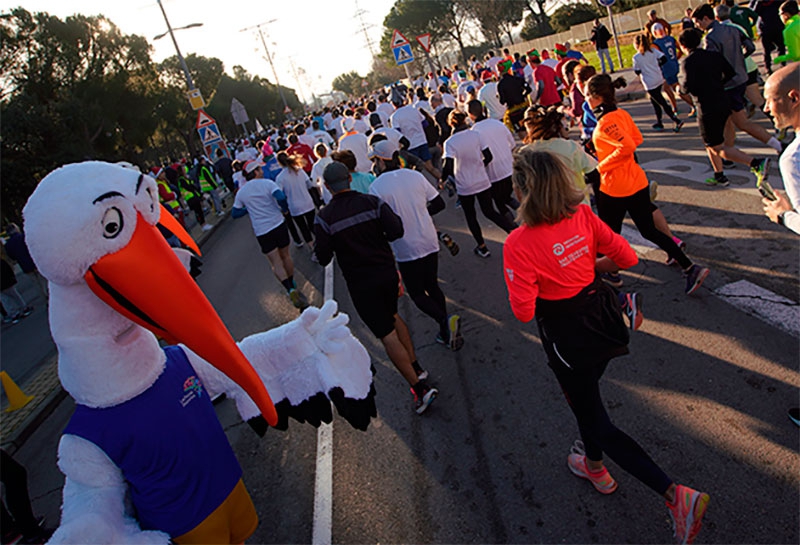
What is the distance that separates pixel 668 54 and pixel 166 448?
10974 mm

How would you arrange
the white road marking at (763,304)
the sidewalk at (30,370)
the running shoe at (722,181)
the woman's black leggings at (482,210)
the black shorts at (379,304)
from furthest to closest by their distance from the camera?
the running shoe at (722,181), the woman's black leggings at (482,210), the sidewalk at (30,370), the black shorts at (379,304), the white road marking at (763,304)

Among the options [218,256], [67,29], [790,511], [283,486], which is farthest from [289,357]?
[67,29]

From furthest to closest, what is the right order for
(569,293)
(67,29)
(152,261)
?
(67,29) → (569,293) → (152,261)

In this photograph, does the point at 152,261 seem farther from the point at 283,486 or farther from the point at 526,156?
the point at 283,486

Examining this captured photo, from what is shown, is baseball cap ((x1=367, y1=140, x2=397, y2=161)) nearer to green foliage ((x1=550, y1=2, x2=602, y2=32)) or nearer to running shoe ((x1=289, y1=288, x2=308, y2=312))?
running shoe ((x1=289, y1=288, x2=308, y2=312))

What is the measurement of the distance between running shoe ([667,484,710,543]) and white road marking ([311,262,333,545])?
201cm

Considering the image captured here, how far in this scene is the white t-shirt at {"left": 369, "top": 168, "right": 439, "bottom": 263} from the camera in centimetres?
465

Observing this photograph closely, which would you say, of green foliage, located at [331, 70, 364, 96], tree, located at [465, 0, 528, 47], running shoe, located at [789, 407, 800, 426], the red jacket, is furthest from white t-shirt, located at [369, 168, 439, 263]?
green foliage, located at [331, 70, 364, 96]

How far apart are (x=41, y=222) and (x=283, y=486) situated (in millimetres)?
2786

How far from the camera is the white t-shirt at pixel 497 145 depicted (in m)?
6.43

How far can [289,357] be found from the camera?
2.44 meters

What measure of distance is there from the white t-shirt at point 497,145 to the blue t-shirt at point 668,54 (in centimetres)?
549

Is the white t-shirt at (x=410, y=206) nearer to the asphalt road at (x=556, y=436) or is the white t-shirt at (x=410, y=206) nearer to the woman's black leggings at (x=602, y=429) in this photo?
the asphalt road at (x=556, y=436)

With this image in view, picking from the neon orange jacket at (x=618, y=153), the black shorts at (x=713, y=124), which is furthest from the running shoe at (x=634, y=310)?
the black shorts at (x=713, y=124)
